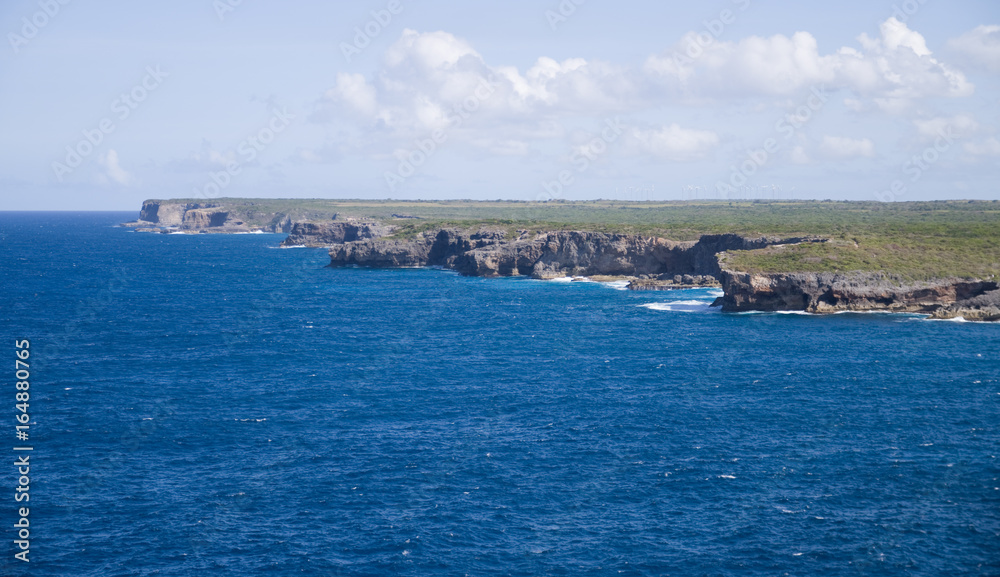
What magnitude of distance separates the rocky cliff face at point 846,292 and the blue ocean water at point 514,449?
6.30 meters

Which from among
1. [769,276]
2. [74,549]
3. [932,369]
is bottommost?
[74,549]

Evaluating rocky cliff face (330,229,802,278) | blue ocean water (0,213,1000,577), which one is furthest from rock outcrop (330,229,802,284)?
blue ocean water (0,213,1000,577)

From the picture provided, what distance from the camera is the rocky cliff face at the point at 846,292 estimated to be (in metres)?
106


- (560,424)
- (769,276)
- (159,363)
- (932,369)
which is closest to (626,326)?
(769,276)

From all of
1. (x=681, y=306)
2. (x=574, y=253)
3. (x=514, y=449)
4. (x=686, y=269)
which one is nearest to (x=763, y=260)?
(x=681, y=306)

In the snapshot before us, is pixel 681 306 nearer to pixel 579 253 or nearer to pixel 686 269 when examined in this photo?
pixel 686 269

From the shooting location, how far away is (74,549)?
133ft

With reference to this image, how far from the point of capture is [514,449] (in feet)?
178

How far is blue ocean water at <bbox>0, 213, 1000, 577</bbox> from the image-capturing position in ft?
133

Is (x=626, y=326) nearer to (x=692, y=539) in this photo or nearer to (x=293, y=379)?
(x=293, y=379)

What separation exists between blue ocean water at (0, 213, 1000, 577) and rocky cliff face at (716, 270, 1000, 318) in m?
6.30

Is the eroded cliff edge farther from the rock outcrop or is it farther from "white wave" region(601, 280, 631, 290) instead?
"white wave" region(601, 280, 631, 290)

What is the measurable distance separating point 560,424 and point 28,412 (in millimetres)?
42676

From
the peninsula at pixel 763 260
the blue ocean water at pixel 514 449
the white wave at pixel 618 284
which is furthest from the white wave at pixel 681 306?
the white wave at pixel 618 284
